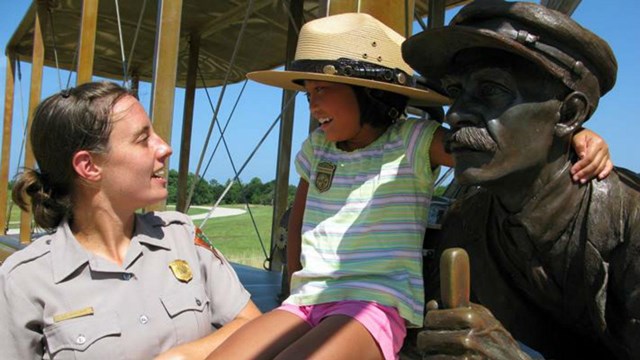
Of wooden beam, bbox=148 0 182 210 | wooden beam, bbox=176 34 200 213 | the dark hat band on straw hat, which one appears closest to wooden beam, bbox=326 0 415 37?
the dark hat band on straw hat

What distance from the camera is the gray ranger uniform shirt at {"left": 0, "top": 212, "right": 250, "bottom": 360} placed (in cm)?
126

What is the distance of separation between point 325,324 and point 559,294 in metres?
0.53

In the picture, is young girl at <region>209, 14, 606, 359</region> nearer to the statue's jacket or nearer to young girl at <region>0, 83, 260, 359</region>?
young girl at <region>0, 83, 260, 359</region>

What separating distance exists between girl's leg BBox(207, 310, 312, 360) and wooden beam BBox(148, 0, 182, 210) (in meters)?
1.90

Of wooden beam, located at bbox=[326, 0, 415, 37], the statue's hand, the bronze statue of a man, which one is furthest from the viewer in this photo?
wooden beam, located at bbox=[326, 0, 415, 37]

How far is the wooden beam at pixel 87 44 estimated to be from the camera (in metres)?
4.05

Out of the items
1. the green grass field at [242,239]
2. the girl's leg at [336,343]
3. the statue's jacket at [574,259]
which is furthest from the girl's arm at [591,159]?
the green grass field at [242,239]

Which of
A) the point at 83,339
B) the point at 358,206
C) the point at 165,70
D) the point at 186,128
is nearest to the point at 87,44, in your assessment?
the point at 165,70

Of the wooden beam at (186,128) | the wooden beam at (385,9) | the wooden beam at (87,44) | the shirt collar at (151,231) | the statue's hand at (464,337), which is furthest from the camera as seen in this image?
the wooden beam at (186,128)

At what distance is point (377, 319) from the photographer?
57.2 inches

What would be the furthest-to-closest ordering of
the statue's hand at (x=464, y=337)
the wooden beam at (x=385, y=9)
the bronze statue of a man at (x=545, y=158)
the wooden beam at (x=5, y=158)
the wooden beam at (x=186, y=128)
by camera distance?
the wooden beam at (x=5, y=158), the wooden beam at (x=186, y=128), the wooden beam at (x=385, y=9), the bronze statue of a man at (x=545, y=158), the statue's hand at (x=464, y=337)

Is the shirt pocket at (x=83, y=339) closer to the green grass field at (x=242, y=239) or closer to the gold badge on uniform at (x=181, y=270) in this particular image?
the gold badge on uniform at (x=181, y=270)

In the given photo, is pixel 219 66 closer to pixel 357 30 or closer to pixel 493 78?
pixel 357 30

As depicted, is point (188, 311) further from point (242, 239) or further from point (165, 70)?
point (242, 239)
